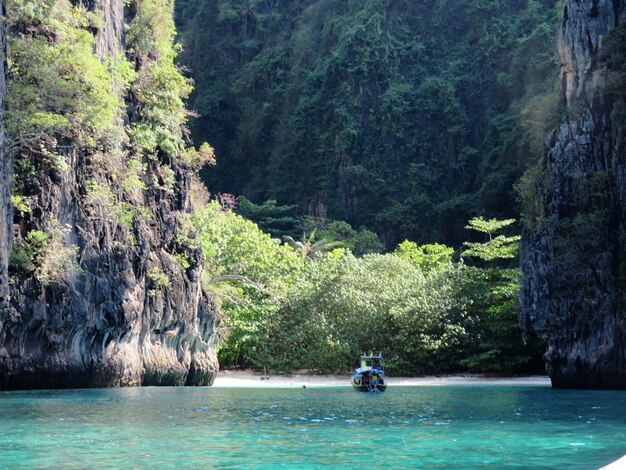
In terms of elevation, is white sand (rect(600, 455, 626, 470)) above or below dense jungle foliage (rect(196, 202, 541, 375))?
below

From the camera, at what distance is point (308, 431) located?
63.1 feet

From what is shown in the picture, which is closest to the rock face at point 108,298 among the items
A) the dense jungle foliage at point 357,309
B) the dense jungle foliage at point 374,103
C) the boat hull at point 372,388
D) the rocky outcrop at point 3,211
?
the rocky outcrop at point 3,211

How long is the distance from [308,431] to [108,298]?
14.6 meters

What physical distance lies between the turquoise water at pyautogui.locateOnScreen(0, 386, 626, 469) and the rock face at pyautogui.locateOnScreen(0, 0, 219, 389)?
1.55 metres

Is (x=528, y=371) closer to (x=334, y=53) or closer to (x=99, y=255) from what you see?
(x=99, y=255)

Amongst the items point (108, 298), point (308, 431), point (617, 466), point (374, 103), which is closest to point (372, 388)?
point (108, 298)

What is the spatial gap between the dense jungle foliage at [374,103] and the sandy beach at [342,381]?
18862 millimetres

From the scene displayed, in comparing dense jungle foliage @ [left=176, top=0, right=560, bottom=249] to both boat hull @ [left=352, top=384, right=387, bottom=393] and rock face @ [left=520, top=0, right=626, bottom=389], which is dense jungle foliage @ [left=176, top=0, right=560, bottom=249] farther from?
boat hull @ [left=352, top=384, right=387, bottom=393]

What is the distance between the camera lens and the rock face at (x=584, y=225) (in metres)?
34.0

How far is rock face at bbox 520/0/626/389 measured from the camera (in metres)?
34.0

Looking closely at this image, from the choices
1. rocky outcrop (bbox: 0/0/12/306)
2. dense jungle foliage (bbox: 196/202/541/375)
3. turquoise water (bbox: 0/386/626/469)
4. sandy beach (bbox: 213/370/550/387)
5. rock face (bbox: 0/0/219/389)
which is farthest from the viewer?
dense jungle foliage (bbox: 196/202/541/375)

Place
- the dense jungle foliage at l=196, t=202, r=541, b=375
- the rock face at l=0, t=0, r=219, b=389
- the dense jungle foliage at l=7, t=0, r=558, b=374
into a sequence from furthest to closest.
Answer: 1. the dense jungle foliage at l=196, t=202, r=541, b=375
2. the dense jungle foliage at l=7, t=0, r=558, b=374
3. the rock face at l=0, t=0, r=219, b=389

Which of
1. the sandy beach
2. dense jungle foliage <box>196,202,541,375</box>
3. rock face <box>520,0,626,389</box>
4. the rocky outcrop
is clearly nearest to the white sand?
the rocky outcrop

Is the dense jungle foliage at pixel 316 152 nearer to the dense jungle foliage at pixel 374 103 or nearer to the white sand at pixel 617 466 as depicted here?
the dense jungle foliage at pixel 374 103
